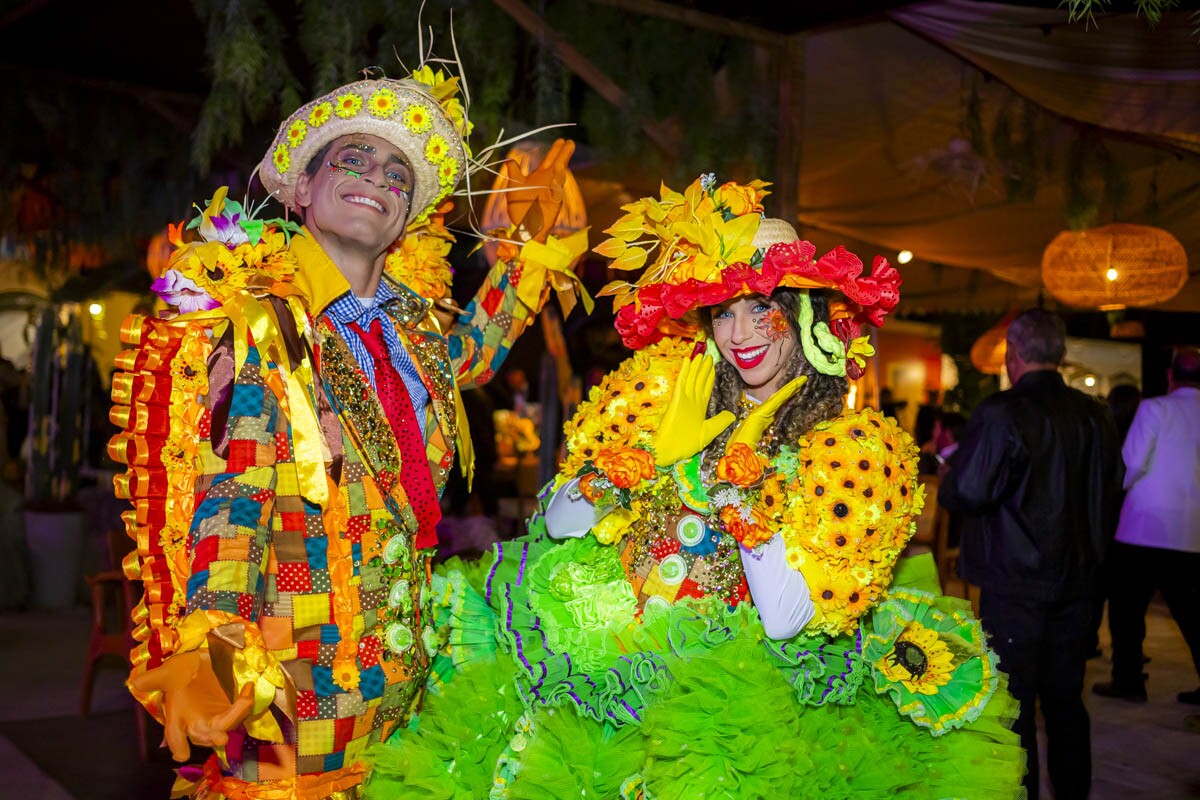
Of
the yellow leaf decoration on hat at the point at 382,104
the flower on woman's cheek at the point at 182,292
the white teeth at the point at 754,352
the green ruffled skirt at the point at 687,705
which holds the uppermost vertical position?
the yellow leaf decoration on hat at the point at 382,104

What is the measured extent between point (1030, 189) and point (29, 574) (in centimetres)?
675

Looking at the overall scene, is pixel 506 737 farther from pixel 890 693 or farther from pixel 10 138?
pixel 10 138

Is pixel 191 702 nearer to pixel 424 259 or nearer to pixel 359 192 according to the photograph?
pixel 359 192

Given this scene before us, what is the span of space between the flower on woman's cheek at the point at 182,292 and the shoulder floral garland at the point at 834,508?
42.4 inches

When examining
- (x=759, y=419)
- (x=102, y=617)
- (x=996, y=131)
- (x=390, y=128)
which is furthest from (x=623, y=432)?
(x=996, y=131)

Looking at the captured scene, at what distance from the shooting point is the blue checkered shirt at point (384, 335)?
2.18 metres

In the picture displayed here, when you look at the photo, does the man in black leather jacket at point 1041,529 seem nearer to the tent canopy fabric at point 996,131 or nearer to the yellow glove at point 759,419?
the tent canopy fabric at point 996,131

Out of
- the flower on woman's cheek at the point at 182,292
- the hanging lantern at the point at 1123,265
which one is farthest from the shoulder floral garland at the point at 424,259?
the hanging lantern at the point at 1123,265

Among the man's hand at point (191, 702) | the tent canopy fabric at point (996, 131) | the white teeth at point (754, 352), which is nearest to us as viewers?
the man's hand at point (191, 702)

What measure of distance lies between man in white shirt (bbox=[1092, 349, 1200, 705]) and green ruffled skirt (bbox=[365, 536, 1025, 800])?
3540 millimetres

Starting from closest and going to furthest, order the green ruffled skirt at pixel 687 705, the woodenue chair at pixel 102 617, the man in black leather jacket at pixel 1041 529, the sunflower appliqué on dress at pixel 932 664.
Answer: the green ruffled skirt at pixel 687 705
the sunflower appliqué on dress at pixel 932 664
the man in black leather jacket at pixel 1041 529
the woodenue chair at pixel 102 617

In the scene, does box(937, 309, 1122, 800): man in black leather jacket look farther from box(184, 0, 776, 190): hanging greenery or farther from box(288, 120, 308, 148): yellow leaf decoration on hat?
box(288, 120, 308, 148): yellow leaf decoration on hat

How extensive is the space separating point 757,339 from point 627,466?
0.37 meters

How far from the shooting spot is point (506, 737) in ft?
6.84
